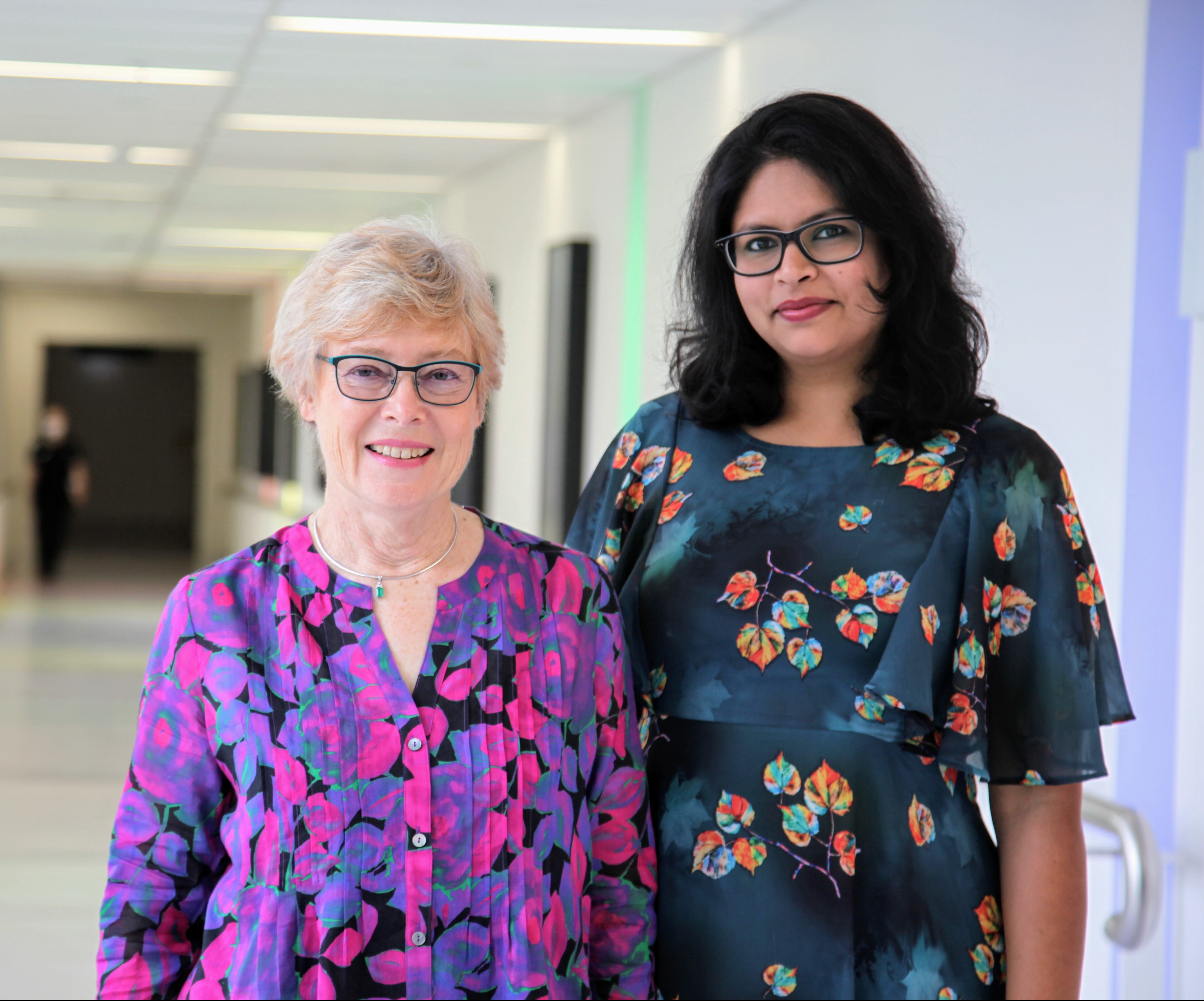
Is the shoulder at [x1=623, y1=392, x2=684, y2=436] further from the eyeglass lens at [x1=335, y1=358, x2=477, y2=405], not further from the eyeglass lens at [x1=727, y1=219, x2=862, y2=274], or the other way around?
the eyeglass lens at [x1=335, y1=358, x2=477, y2=405]

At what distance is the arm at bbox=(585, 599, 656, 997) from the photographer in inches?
61.7

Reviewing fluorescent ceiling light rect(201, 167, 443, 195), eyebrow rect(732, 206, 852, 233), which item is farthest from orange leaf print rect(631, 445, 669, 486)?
fluorescent ceiling light rect(201, 167, 443, 195)

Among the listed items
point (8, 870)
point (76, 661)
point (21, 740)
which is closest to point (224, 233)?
point (76, 661)

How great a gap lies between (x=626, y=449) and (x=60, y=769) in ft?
18.3

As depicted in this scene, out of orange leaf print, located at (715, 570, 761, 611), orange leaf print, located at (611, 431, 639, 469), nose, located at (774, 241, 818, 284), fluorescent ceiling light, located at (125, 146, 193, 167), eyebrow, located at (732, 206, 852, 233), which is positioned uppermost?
fluorescent ceiling light, located at (125, 146, 193, 167)

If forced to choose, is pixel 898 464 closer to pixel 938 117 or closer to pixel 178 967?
pixel 178 967

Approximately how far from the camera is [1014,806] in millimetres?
1632

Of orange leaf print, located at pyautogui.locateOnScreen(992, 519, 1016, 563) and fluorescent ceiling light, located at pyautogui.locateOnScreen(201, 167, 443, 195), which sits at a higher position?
fluorescent ceiling light, located at pyautogui.locateOnScreen(201, 167, 443, 195)

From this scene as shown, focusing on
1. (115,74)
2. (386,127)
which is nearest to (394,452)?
(115,74)

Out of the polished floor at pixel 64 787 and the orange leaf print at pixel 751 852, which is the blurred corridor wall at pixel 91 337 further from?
the orange leaf print at pixel 751 852

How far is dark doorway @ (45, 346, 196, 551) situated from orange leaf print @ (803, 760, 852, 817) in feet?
72.7

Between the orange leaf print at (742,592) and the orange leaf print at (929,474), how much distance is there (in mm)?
223

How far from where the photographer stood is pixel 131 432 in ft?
75.9

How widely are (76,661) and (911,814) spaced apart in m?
9.01
